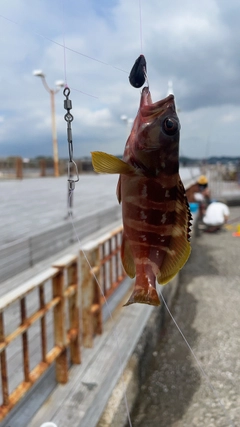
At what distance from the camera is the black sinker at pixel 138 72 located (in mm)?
889

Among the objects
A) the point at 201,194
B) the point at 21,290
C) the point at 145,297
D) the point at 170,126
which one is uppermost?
the point at 170,126

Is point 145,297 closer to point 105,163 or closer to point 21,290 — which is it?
point 105,163

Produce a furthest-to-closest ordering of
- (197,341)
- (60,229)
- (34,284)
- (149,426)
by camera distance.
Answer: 1. (60,229)
2. (197,341)
3. (149,426)
4. (34,284)

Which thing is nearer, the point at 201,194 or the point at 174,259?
the point at 174,259

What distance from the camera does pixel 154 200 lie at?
785mm

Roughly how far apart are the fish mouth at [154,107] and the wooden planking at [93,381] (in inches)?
78.0

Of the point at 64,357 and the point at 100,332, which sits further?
the point at 100,332

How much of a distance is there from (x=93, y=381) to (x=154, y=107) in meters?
2.29

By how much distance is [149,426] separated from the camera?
10.1 ft

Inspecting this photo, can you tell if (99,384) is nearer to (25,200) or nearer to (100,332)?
(100,332)

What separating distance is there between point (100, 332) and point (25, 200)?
5.59 meters

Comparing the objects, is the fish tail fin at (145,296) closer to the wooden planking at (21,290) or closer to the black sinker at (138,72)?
the black sinker at (138,72)

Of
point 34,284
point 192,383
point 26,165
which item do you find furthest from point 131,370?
point 26,165

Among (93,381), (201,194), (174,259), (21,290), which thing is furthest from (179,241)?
(201,194)
